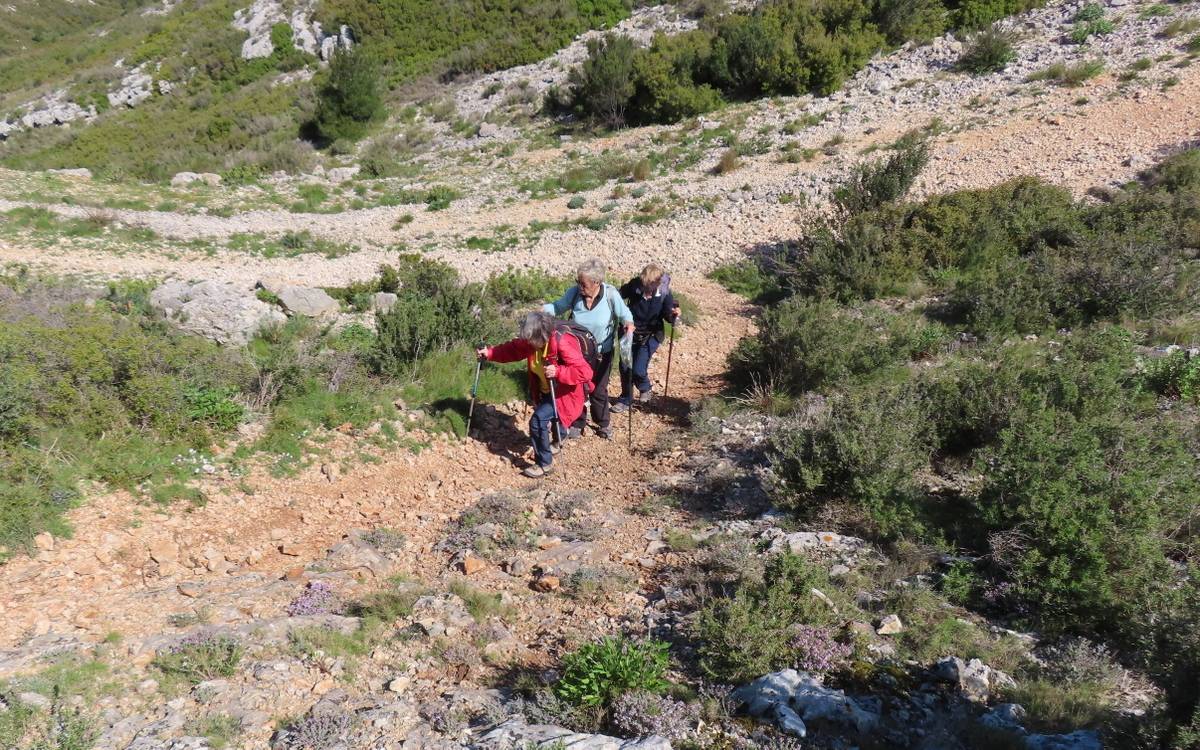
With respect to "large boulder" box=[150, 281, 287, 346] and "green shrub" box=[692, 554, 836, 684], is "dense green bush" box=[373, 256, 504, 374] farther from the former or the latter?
"green shrub" box=[692, 554, 836, 684]

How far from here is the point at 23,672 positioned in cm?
337

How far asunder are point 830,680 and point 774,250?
9932 mm

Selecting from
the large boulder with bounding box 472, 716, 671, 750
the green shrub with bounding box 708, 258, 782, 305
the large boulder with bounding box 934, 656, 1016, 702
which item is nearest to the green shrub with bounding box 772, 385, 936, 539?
the large boulder with bounding box 934, 656, 1016, 702

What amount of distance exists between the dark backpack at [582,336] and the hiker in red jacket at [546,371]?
0.04 metres

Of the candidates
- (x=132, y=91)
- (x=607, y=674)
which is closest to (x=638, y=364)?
(x=607, y=674)

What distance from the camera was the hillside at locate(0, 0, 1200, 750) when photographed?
10.9 ft

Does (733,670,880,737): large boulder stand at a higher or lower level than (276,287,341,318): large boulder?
lower

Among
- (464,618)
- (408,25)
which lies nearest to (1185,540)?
(464,618)

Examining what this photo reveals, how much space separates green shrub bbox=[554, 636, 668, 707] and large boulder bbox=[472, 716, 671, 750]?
20 centimetres

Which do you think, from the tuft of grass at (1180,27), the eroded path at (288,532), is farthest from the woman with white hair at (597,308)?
the tuft of grass at (1180,27)

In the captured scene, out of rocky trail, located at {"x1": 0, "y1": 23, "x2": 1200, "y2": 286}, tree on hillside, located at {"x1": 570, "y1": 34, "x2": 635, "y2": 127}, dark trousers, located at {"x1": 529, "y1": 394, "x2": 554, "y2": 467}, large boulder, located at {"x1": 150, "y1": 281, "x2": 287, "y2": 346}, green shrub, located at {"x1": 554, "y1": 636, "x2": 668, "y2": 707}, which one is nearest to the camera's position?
green shrub, located at {"x1": 554, "y1": 636, "x2": 668, "y2": 707}

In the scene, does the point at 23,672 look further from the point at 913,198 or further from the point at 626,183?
the point at 626,183

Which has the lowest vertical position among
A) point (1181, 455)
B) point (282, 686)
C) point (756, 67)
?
point (282, 686)

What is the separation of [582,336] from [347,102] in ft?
73.4
